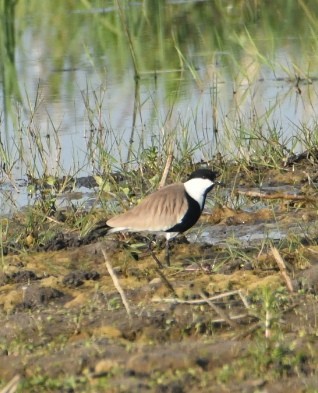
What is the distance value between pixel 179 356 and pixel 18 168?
194 inches

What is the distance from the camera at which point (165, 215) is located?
635 centimetres

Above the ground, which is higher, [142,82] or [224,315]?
[224,315]

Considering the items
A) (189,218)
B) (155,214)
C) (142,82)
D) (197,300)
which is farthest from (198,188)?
(142,82)

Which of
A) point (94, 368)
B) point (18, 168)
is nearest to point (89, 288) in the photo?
point (94, 368)

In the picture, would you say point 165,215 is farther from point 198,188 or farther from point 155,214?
point 198,188

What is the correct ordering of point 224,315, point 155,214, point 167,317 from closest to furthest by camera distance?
point 224,315
point 167,317
point 155,214

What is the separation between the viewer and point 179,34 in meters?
14.3

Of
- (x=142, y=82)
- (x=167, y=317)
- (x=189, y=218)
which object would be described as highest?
(x=167, y=317)

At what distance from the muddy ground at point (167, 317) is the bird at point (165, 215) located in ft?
0.51

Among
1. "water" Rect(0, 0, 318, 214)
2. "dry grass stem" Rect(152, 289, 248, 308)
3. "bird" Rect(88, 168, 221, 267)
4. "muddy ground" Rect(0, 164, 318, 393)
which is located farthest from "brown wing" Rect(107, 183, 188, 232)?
"water" Rect(0, 0, 318, 214)

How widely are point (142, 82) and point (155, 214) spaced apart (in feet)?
17.6

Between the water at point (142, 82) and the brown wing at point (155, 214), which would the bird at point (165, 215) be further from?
the water at point (142, 82)

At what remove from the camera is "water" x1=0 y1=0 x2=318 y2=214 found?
8797 millimetres

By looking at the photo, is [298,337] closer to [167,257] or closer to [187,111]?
[167,257]
